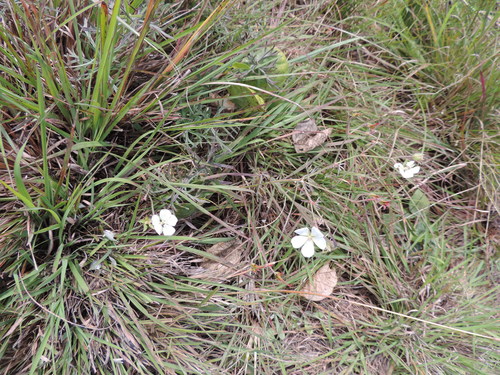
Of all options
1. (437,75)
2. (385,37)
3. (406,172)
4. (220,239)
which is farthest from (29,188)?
(437,75)

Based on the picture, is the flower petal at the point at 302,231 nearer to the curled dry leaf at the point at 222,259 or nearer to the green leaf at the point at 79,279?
the curled dry leaf at the point at 222,259

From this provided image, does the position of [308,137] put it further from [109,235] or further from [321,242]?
[109,235]

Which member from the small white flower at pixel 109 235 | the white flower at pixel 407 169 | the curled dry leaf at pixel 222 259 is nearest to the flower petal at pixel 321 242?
the curled dry leaf at pixel 222 259

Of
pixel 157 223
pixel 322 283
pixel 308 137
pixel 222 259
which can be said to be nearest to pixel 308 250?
pixel 322 283

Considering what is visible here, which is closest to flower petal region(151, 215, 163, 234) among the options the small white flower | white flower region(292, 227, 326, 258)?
the small white flower

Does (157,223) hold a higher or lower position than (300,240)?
higher

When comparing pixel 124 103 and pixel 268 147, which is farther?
pixel 268 147

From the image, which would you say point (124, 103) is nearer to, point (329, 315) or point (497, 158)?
point (329, 315)
